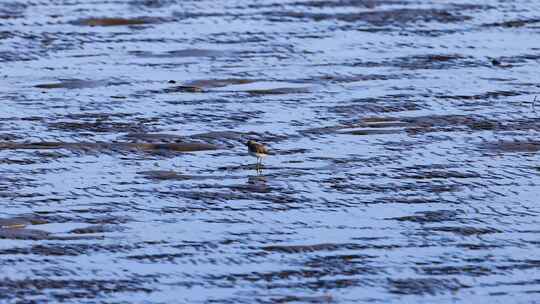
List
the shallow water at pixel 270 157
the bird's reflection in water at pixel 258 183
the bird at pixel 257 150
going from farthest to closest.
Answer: the bird at pixel 257 150
the bird's reflection in water at pixel 258 183
the shallow water at pixel 270 157

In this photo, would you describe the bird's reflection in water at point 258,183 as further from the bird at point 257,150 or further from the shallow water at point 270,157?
the bird at point 257,150

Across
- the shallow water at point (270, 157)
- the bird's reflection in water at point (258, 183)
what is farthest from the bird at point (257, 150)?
the bird's reflection in water at point (258, 183)

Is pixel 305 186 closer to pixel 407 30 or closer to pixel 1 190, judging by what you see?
pixel 1 190

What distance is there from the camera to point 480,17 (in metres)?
20.5

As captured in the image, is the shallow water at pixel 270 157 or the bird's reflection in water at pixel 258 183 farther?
the bird's reflection in water at pixel 258 183

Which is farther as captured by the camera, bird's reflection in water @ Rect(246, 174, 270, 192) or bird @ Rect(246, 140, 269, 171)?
bird @ Rect(246, 140, 269, 171)

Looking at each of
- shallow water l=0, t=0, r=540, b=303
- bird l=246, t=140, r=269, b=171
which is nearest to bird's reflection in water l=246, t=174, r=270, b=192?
shallow water l=0, t=0, r=540, b=303

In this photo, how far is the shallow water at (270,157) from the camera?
10.2 m

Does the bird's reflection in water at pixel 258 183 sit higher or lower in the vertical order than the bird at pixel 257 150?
lower

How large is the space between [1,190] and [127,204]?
1.04 m

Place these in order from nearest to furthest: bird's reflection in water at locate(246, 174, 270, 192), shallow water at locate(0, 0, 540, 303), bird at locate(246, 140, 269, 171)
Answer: shallow water at locate(0, 0, 540, 303)
bird's reflection in water at locate(246, 174, 270, 192)
bird at locate(246, 140, 269, 171)

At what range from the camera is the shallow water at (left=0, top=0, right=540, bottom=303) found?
10.2 meters

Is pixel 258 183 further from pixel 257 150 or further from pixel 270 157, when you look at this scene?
pixel 270 157

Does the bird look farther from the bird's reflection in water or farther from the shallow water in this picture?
the bird's reflection in water
